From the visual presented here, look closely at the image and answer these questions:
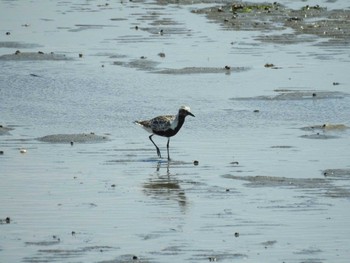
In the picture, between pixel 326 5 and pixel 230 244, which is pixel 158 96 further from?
pixel 326 5

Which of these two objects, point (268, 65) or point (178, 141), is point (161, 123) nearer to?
point (178, 141)

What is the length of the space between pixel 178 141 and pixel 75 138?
1650 mm

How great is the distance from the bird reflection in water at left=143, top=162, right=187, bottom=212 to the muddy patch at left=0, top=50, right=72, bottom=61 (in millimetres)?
10880

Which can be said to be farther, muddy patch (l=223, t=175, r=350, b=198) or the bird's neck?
the bird's neck

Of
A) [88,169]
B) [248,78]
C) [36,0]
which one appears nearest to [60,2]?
[36,0]

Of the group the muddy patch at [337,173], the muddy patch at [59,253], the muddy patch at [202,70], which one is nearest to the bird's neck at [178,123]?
the muddy patch at [337,173]

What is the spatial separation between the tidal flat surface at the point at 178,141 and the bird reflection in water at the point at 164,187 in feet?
0.11

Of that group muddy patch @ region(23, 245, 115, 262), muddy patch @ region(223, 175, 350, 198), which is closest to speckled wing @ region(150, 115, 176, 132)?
muddy patch @ region(223, 175, 350, 198)

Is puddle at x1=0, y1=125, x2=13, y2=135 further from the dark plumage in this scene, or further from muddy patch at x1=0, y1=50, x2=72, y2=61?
muddy patch at x1=0, y1=50, x2=72, y2=61

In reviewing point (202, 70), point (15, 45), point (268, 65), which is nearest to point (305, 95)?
point (268, 65)

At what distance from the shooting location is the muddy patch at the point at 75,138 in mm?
18844

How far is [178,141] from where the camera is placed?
63.1 feet

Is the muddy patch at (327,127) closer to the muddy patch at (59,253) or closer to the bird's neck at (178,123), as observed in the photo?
the bird's neck at (178,123)

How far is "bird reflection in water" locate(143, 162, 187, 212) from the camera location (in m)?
15.2
